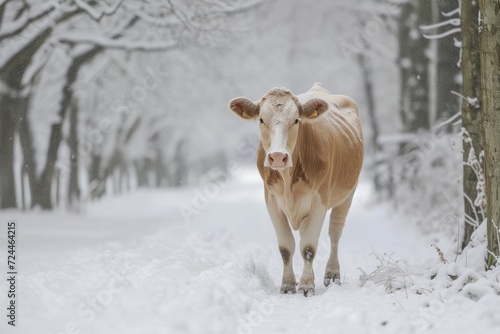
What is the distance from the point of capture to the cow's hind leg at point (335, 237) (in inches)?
293

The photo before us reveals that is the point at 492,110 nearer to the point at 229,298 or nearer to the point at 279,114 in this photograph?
the point at 279,114

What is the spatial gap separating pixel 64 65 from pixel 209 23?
8.01 metres

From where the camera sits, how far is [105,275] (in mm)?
5945

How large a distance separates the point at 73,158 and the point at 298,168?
1547 cm

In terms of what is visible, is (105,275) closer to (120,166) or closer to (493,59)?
(493,59)

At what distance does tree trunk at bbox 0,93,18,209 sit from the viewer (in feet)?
45.1

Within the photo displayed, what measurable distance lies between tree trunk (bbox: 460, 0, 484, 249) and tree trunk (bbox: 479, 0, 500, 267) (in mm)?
Result: 1504

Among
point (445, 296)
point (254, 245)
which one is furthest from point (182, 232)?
point (445, 296)

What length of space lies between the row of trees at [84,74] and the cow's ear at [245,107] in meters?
4.13

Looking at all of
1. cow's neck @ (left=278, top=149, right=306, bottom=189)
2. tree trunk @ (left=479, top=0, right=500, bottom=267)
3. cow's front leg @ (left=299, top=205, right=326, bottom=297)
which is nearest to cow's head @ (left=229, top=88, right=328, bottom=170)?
cow's neck @ (left=278, top=149, right=306, bottom=189)

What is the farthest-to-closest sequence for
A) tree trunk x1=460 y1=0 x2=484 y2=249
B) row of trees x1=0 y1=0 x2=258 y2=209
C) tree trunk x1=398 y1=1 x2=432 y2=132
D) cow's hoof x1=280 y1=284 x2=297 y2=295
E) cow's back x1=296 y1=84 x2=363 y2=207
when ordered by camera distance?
tree trunk x1=398 y1=1 x2=432 y2=132
row of trees x1=0 y1=0 x2=258 y2=209
tree trunk x1=460 y1=0 x2=484 y2=249
cow's back x1=296 y1=84 x2=363 y2=207
cow's hoof x1=280 y1=284 x2=297 y2=295

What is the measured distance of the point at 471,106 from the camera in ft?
23.5

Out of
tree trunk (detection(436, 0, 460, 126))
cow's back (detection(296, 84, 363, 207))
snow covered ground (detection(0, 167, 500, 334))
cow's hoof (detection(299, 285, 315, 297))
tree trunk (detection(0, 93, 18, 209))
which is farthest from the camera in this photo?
tree trunk (detection(0, 93, 18, 209))

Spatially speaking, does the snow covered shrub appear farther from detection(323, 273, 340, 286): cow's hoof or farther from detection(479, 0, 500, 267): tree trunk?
detection(479, 0, 500, 267): tree trunk
